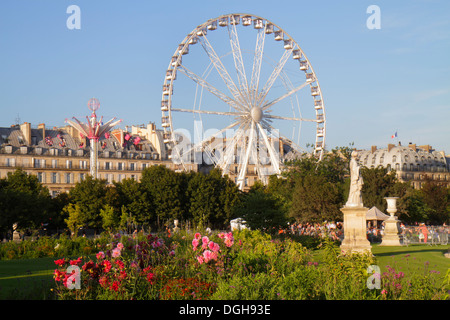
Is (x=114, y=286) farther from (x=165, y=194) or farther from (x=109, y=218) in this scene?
(x=165, y=194)

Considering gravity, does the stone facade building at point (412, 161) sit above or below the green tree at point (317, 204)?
above

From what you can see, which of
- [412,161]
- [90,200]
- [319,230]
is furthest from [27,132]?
[412,161]

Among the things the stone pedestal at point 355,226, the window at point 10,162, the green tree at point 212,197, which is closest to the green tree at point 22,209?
the green tree at point 212,197

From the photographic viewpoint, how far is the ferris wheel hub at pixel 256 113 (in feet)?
180

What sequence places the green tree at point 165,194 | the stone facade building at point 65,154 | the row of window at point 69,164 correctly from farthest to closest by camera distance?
the stone facade building at point 65,154 → the row of window at point 69,164 → the green tree at point 165,194

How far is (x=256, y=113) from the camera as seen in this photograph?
54.9 m

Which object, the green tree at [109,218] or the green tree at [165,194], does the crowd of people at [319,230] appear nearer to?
the green tree at [165,194]

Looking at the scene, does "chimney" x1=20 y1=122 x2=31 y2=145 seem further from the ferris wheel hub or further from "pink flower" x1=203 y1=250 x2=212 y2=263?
Result: "pink flower" x1=203 y1=250 x2=212 y2=263

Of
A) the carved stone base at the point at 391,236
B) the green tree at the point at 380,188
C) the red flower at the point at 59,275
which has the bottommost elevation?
the carved stone base at the point at 391,236

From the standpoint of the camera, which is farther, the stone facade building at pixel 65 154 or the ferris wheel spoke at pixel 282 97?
the stone facade building at pixel 65 154

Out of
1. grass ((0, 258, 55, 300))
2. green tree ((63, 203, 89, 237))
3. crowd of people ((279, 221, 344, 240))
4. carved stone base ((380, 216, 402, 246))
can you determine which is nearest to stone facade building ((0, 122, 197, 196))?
green tree ((63, 203, 89, 237))

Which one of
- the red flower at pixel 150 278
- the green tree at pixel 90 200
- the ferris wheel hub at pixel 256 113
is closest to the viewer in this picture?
the red flower at pixel 150 278

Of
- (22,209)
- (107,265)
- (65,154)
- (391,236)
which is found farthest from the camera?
(65,154)

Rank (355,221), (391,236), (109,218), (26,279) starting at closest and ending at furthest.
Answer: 1. (26,279)
2. (355,221)
3. (391,236)
4. (109,218)
